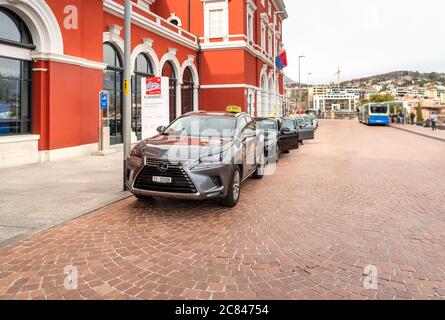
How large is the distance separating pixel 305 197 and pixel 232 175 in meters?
1.86

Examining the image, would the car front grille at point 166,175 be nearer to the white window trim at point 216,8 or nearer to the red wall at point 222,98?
the red wall at point 222,98

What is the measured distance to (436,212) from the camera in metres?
6.10

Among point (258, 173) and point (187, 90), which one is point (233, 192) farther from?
point (187, 90)

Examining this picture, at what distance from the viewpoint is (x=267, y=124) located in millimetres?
13547

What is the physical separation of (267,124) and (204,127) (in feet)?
21.8

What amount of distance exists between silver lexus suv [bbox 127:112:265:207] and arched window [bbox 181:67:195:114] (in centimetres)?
1926

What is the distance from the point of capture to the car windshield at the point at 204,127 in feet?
23.0

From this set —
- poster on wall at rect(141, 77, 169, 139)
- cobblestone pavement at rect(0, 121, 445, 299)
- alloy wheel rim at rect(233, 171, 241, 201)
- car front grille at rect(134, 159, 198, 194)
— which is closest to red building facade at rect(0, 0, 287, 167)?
poster on wall at rect(141, 77, 169, 139)

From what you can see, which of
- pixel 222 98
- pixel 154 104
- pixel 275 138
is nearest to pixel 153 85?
pixel 154 104

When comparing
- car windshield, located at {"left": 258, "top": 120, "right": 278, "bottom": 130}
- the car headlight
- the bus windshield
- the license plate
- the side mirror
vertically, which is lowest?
the license plate

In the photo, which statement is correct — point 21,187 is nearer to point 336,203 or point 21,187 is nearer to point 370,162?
point 336,203

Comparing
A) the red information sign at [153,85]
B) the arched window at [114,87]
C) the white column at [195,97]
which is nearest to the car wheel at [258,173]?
the red information sign at [153,85]

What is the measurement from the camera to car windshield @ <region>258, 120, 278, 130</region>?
43.5ft

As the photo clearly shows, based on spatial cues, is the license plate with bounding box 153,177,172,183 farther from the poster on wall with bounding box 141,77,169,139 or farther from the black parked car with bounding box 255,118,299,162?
the black parked car with bounding box 255,118,299,162
